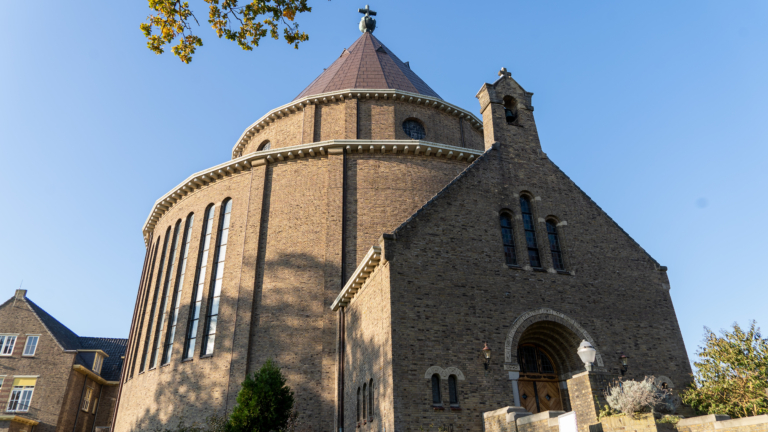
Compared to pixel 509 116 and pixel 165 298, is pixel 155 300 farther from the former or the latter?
pixel 509 116

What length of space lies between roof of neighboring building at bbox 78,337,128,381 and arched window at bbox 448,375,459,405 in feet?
115

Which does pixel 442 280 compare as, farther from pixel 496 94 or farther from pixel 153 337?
pixel 153 337

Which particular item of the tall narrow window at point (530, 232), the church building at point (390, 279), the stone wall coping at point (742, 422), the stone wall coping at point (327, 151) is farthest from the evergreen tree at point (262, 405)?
the stone wall coping at point (742, 422)

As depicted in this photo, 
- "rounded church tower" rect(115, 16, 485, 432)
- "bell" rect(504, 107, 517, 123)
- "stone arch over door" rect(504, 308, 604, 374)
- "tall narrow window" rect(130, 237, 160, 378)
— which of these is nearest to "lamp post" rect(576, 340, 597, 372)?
"stone arch over door" rect(504, 308, 604, 374)

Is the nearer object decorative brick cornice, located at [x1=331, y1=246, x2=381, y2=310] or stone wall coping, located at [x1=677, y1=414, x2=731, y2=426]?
stone wall coping, located at [x1=677, y1=414, x2=731, y2=426]

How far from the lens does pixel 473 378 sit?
48.0ft

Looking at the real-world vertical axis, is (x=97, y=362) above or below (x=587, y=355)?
above

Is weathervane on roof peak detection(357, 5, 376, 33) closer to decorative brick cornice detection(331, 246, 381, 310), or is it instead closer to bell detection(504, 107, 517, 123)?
bell detection(504, 107, 517, 123)

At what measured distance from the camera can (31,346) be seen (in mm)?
37469

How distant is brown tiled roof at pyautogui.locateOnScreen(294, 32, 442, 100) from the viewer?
30766 mm

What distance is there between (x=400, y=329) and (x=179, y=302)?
14.4 metres

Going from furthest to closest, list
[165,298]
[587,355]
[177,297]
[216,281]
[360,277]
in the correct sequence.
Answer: [165,298] < [177,297] < [216,281] < [360,277] < [587,355]

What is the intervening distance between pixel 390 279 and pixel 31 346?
113ft

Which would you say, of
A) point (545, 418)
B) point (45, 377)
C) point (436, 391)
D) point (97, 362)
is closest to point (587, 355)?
point (545, 418)
